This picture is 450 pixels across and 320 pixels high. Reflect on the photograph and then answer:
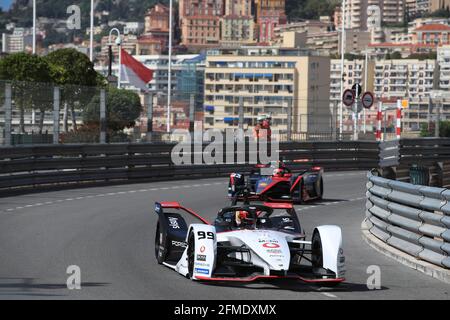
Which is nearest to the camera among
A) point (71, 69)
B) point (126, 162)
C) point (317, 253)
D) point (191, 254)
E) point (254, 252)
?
point (254, 252)

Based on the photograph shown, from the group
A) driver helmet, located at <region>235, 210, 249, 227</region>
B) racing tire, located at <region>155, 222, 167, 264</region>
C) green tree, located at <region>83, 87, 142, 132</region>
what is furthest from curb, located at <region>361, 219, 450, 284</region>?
green tree, located at <region>83, 87, 142, 132</region>

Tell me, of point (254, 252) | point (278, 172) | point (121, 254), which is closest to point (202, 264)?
point (254, 252)

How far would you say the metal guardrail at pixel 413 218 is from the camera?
12.6 metres

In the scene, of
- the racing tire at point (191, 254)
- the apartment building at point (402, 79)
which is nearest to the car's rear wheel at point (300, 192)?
the racing tire at point (191, 254)

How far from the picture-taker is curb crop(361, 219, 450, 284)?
12242 mm

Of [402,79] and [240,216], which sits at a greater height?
[402,79]

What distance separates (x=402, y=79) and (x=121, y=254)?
183 m

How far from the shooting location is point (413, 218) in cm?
1369

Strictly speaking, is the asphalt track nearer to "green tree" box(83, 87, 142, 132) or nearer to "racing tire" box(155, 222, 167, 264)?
"racing tire" box(155, 222, 167, 264)

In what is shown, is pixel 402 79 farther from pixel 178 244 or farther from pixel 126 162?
pixel 178 244

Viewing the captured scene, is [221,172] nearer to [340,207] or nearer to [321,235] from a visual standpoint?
[340,207]

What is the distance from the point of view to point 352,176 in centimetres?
3091

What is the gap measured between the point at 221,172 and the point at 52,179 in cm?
643
